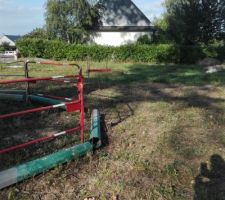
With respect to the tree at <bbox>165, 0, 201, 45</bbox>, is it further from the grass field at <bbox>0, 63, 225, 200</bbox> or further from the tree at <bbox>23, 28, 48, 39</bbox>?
the grass field at <bbox>0, 63, 225, 200</bbox>

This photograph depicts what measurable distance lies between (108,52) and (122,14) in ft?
44.6

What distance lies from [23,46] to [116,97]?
18.4 metres

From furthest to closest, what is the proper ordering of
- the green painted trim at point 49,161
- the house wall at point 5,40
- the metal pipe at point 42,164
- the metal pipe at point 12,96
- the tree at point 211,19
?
1. the house wall at point 5,40
2. the tree at point 211,19
3. the metal pipe at point 12,96
4. the green painted trim at point 49,161
5. the metal pipe at point 42,164

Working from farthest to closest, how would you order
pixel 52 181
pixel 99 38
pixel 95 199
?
pixel 99 38 → pixel 52 181 → pixel 95 199

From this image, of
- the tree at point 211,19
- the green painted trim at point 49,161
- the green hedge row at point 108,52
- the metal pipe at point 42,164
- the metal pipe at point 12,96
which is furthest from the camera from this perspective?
the tree at point 211,19

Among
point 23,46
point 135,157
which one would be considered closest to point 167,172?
point 135,157

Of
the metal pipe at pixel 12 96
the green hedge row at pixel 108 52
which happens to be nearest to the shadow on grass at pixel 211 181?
the metal pipe at pixel 12 96

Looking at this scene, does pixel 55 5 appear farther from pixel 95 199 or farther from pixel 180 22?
pixel 95 199

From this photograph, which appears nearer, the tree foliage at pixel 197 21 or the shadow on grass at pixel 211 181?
the shadow on grass at pixel 211 181

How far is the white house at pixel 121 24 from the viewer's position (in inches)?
1480

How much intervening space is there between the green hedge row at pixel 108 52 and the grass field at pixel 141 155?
16.5 meters

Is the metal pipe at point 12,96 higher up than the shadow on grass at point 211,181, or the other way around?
the metal pipe at point 12,96

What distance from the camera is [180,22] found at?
35.2 meters

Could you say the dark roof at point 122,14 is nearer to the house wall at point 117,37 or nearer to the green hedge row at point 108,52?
the house wall at point 117,37
